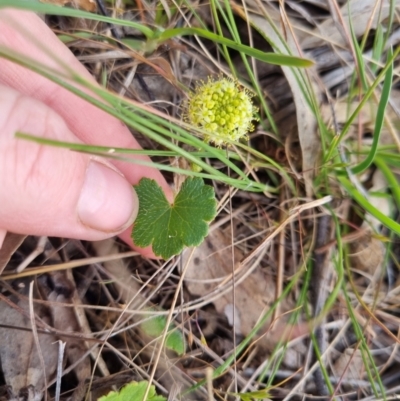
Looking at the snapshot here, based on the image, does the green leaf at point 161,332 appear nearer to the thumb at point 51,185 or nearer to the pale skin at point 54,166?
the pale skin at point 54,166

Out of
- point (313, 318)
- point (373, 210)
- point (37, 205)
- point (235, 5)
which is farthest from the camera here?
point (313, 318)

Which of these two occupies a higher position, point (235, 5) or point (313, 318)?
point (235, 5)

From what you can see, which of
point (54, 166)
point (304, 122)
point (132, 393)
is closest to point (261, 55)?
point (54, 166)

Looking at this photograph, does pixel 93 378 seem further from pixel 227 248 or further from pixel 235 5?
pixel 235 5

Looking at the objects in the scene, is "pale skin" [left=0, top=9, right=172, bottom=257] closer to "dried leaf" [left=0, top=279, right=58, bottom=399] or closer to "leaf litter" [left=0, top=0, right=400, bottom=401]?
"leaf litter" [left=0, top=0, right=400, bottom=401]

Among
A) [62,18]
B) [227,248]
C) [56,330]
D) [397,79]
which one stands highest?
[62,18]

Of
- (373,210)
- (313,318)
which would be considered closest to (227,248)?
(313,318)

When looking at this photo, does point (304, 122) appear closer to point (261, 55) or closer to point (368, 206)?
point (368, 206)
